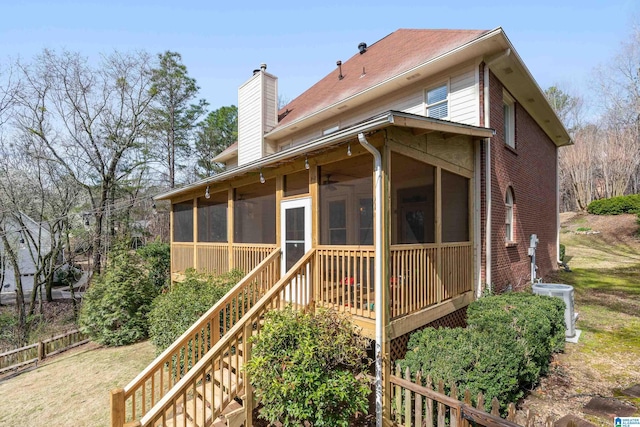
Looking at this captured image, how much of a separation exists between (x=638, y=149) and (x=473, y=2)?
87.3 feet

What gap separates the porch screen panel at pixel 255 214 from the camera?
7254mm

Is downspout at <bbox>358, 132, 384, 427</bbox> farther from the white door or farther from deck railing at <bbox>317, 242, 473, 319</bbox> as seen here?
the white door

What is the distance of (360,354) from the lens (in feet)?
14.1

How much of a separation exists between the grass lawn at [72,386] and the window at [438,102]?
30.0ft

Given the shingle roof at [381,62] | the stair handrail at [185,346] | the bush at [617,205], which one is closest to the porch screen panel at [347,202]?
the stair handrail at [185,346]

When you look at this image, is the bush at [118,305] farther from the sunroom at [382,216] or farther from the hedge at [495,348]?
the hedge at [495,348]

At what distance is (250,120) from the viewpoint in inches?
531

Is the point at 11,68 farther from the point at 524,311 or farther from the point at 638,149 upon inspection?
the point at 638,149

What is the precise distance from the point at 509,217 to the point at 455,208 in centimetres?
338

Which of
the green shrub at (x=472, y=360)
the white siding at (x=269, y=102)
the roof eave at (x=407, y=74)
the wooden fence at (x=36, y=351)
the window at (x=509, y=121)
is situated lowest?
the wooden fence at (x=36, y=351)

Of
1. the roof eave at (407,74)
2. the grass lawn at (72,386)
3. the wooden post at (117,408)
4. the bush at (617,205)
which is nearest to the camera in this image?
the wooden post at (117,408)

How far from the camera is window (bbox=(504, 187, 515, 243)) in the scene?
8836 millimetres

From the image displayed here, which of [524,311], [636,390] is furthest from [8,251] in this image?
[636,390]

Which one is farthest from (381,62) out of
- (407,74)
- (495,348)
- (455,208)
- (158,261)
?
(158,261)
